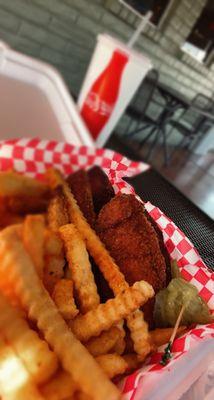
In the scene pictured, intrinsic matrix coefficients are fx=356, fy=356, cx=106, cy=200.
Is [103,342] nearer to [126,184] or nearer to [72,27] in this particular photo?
[126,184]

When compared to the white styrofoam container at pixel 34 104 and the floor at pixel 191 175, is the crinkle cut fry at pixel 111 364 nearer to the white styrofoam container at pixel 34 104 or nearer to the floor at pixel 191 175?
the white styrofoam container at pixel 34 104

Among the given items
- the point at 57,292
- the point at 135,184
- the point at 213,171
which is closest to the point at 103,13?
the point at 213,171

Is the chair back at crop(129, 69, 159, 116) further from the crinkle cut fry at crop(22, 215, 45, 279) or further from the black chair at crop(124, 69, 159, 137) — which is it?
the crinkle cut fry at crop(22, 215, 45, 279)

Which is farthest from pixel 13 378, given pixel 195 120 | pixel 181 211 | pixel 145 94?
pixel 195 120

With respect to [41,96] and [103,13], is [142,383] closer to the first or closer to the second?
[41,96]

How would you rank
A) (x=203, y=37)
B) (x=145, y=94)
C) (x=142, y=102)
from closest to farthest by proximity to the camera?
(x=145, y=94), (x=142, y=102), (x=203, y=37)

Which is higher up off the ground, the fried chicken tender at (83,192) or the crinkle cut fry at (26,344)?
the fried chicken tender at (83,192)

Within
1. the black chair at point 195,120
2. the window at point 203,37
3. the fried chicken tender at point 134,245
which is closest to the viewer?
the fried chicken tender at point 134,245

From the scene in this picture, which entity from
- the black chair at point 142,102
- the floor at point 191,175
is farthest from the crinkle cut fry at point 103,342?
the black chair at point 142,102
